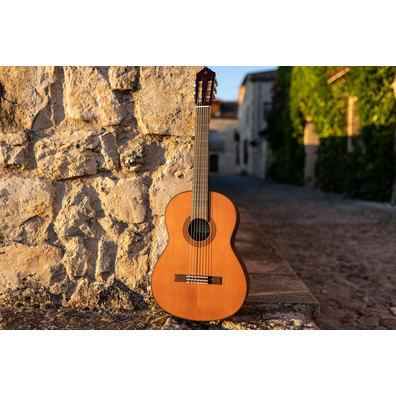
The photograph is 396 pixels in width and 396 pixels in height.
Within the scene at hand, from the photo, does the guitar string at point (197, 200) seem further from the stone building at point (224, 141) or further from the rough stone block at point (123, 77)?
the stone building at point (224, 141)

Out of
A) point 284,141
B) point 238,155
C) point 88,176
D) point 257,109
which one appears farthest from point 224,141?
point 88,176

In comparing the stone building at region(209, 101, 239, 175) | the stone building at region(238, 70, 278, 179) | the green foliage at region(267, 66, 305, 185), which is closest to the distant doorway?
the stone building at region(209, 101, 239, 175)

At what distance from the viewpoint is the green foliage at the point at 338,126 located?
21.6 ft

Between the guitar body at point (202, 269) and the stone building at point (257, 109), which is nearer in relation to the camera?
the guitar body at point (202, 269)

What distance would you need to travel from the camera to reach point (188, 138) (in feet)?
5.60

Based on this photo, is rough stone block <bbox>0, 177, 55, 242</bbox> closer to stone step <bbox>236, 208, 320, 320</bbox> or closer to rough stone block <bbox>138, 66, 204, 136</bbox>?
rough stone block <bbox>138, 66, 204, 136</bbox>

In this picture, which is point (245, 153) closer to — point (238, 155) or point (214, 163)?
point (238, 155)

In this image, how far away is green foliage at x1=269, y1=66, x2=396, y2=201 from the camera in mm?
6598

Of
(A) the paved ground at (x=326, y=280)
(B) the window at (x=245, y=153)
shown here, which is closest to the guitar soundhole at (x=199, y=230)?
(A) the paved ground at (x=326, y=280)

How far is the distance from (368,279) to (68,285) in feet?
7.41

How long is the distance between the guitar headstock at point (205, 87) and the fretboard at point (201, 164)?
0.03m

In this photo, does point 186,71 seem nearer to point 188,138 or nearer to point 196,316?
point 188,138
